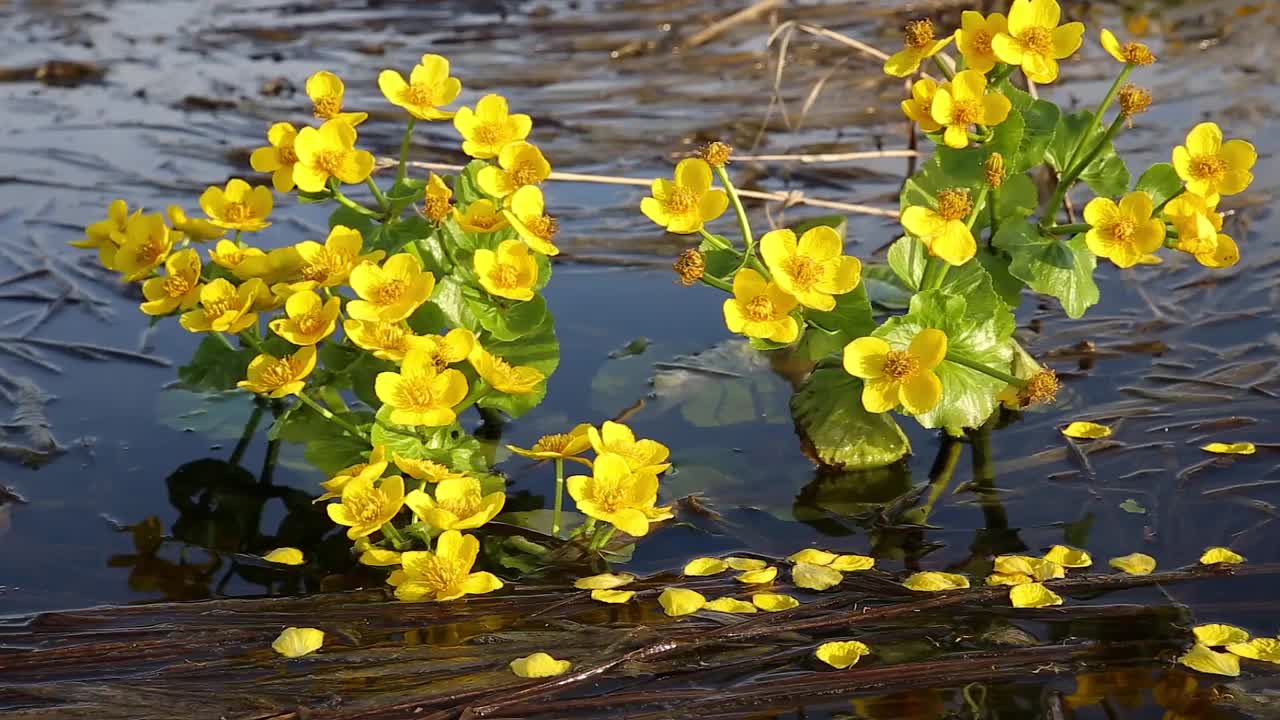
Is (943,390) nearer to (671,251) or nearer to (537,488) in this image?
(537,488)

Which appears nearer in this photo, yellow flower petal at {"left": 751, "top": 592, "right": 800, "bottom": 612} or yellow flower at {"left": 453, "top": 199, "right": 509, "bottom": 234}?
yellow flower petal at {"left": 751, "top": 592, "right": 800, "bottom": 612}

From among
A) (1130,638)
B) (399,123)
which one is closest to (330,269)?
(1130,638)

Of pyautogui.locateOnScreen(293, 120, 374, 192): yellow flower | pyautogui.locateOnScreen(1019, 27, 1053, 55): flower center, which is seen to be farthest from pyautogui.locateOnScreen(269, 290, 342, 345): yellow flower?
pyautogui.locateOnScreen(1019, 27, 1053, 55): flower center

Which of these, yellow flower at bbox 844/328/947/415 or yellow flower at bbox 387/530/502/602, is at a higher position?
yellow flower at bbox 844/328/947/415

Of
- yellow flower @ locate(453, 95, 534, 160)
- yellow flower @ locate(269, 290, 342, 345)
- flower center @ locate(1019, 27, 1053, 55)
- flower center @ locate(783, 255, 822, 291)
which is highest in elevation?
flower center @ locate(1019, 27, 1053, 55)

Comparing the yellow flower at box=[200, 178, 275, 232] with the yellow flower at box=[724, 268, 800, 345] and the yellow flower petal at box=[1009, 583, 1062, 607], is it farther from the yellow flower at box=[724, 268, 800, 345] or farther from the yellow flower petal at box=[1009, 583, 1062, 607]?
the yellow flower petal at box=[1009, 583, 1062, 607]

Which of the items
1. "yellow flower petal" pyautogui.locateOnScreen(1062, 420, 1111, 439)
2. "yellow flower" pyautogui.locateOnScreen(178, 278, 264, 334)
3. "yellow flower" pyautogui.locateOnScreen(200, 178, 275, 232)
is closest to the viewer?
"yellow flower" pyautogui.locateOnScreen(178, 278, 264, 334)

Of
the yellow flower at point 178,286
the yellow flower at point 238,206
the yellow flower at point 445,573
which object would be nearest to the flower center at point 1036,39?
the yellow flower at point 445,573

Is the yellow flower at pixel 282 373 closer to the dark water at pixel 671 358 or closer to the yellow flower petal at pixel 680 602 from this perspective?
the dark water at pixel 671 358
